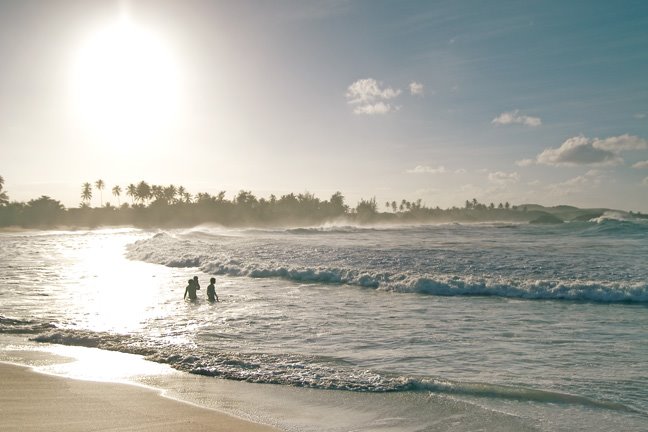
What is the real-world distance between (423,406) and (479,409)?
78 cm

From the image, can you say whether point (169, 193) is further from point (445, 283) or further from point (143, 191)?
point (445, 283)

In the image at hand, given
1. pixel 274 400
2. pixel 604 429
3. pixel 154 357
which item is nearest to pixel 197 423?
pixel 274 400

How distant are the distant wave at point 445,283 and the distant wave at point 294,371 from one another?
450 inches

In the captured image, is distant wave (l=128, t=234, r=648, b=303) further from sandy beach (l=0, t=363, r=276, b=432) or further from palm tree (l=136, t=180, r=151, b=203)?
palm tree (l=136, t=180, r=151, b=203)

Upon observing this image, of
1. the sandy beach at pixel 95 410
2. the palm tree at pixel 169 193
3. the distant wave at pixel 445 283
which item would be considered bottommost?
the distant wave at pixel 445 283

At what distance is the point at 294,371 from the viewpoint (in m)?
8.37

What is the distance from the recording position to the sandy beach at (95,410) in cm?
563

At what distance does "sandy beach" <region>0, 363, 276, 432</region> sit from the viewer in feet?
18.5

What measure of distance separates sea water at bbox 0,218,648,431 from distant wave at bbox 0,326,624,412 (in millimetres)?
37

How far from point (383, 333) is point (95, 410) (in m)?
7.05

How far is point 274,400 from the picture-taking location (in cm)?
701

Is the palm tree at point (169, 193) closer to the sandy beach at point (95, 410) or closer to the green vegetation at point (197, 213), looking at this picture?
the green vegetation at point (197, 213)

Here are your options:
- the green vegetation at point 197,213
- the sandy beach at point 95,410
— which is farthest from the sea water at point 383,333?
the green vegetation at point 197,213

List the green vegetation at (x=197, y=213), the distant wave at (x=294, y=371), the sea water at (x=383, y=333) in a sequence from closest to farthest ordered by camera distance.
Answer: the sea water at (x=383, y=333) → the distant wave at (x=294, y=371) → the green vegetation at (x=197, y=213)
